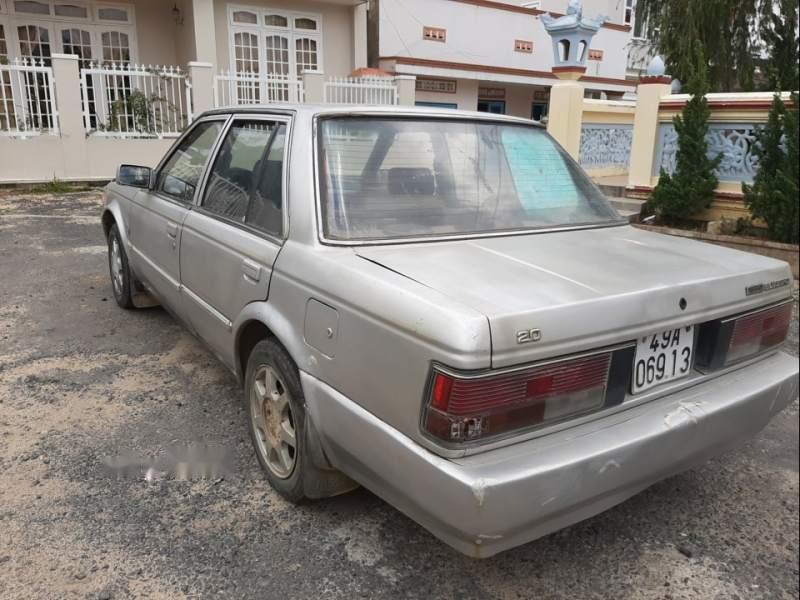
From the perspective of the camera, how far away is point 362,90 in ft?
48.3

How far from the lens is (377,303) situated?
82.2 inches

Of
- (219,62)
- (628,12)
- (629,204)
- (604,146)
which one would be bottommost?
(629,204)

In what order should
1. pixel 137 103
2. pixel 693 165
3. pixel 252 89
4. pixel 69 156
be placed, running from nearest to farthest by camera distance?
pixel 693 165, pixel 69 156, pixel 137 103, pixel 252 89

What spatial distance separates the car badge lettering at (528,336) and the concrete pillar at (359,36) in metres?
15.9

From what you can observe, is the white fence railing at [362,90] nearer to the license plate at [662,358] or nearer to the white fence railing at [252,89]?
the white fence railing at [252,89]

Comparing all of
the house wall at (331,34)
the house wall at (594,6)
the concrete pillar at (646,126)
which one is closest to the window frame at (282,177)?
the concrete pillar at (646,126)

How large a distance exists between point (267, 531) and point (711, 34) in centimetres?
1244

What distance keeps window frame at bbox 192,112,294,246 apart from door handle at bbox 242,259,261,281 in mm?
126

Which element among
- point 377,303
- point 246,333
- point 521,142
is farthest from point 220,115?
point 377,303

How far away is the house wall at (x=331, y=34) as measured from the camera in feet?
51.0

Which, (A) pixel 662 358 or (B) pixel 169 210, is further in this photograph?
(B) pixel 169 210

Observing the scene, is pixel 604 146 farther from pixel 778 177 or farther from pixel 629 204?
pixel 778 177

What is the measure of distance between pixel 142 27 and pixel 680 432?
1627 centimetres

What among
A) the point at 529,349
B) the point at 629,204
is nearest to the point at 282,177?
the point at 529,349
